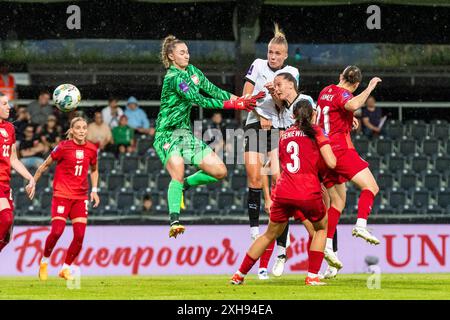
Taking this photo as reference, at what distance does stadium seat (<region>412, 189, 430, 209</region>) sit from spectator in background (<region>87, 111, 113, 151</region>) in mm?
6833

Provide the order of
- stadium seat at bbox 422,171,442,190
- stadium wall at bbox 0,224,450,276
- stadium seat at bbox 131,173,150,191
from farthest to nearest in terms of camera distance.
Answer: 1. stadium seat at bbox 422,171,442,190
2. stadium seat at bbox 131,173,150,191
3. stadium wall at bbox 0,224,450,276

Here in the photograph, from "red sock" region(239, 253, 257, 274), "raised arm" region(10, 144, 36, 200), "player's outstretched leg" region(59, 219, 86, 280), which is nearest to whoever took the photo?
"red sock" region(239, 253, 257, 274)

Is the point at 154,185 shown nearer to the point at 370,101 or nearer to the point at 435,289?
the point at 370,101

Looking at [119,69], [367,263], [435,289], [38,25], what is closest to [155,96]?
[119,69]

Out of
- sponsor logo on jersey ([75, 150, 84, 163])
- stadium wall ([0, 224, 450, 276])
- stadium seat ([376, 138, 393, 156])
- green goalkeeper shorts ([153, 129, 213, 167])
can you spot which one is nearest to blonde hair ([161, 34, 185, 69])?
green goalkeeper shorts ([153, 129, 213, 167])

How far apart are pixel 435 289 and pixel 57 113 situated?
14252mm

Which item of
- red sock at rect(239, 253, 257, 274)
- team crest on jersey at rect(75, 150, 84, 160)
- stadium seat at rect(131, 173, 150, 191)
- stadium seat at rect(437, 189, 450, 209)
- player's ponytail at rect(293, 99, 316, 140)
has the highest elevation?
player's ponytail at rect(293, 99, 316, 140)

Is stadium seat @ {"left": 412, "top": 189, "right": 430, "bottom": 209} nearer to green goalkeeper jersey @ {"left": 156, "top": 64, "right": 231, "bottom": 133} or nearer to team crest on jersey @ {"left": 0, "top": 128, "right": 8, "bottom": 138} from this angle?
green goalkeeper jersey @ {"left": 156, "top": 64, "right": 231, "bottom": 133}

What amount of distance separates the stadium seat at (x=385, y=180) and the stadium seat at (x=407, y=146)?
5.12ft

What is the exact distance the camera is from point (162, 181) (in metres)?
24.3

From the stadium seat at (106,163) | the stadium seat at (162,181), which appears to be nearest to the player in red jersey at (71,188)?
the stadium seat at (162,181)

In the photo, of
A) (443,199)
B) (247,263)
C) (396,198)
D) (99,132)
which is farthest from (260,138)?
(99,132)

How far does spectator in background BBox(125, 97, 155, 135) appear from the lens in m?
26.1

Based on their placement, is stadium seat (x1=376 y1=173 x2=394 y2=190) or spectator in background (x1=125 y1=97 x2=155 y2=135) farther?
spectator in background (x1=125 y1=97 x2=155 y2=135)
